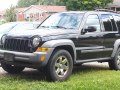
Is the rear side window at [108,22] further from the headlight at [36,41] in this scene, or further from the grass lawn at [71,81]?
the headlight at [36,41]

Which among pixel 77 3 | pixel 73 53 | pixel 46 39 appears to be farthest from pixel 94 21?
pixel 77 3

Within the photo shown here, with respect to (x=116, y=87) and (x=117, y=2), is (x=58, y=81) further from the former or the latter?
(x=117, y=2)

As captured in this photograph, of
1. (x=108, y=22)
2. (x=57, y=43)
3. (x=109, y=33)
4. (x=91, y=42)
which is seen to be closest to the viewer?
(x=57, y=43)

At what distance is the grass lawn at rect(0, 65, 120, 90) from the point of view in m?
8.53

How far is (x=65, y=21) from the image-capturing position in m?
10.6

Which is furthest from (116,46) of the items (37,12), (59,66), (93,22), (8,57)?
(37,12)

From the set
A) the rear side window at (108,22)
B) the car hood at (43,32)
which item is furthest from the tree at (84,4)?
the car hood at (43,32)

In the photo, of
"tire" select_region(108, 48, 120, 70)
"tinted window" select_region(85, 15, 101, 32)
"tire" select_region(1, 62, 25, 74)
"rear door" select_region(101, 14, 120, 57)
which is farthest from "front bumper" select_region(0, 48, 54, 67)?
"tire" select_region(108, 48, 120, 70)

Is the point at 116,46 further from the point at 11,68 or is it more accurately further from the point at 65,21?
the point at 11,68

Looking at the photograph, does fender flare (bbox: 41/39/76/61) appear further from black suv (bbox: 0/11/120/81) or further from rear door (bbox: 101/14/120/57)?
rear door (bbox: 101/14/120/57)

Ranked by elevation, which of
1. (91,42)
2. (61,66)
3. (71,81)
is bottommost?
(71,81)

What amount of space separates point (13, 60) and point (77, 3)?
5365 cm

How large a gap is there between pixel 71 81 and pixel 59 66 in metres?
0.46

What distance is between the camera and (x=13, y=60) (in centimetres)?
937
